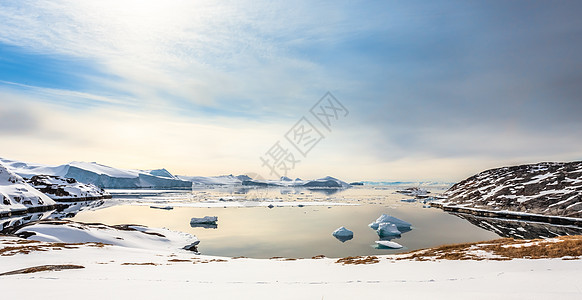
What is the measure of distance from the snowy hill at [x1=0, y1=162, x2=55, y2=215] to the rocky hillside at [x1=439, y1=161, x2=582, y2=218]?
386 feet

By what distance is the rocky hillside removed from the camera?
63.8 metres

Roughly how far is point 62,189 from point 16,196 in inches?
1818

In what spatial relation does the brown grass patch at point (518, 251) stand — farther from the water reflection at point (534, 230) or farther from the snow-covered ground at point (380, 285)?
the water reflection at point (534, 230)

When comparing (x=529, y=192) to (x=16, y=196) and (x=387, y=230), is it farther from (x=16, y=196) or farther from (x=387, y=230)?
(x=16, y=196)

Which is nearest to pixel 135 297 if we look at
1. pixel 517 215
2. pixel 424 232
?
pixel 424 232

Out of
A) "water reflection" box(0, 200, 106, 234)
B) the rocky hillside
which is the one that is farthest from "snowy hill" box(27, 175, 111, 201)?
the rocky hillside

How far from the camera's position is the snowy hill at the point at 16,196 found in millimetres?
71256

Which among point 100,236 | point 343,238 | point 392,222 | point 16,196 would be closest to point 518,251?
point 343,238

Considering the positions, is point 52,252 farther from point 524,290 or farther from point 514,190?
point 514,190

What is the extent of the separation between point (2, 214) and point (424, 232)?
87338mm

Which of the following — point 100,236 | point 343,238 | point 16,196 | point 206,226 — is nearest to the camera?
point 100,236

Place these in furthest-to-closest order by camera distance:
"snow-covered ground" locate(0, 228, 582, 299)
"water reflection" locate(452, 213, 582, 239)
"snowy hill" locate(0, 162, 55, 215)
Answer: "snowy hill" locate(0, 162, 55, 215), "water reflection" locate(452, 213, 582, 239), "snow-covered ground" locate(0, 228, 582, 299)

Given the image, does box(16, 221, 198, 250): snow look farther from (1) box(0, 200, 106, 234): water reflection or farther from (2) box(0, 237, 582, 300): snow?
(2) box(0, 237, 582, 300): snow

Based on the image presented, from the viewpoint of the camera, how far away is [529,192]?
7669cm
